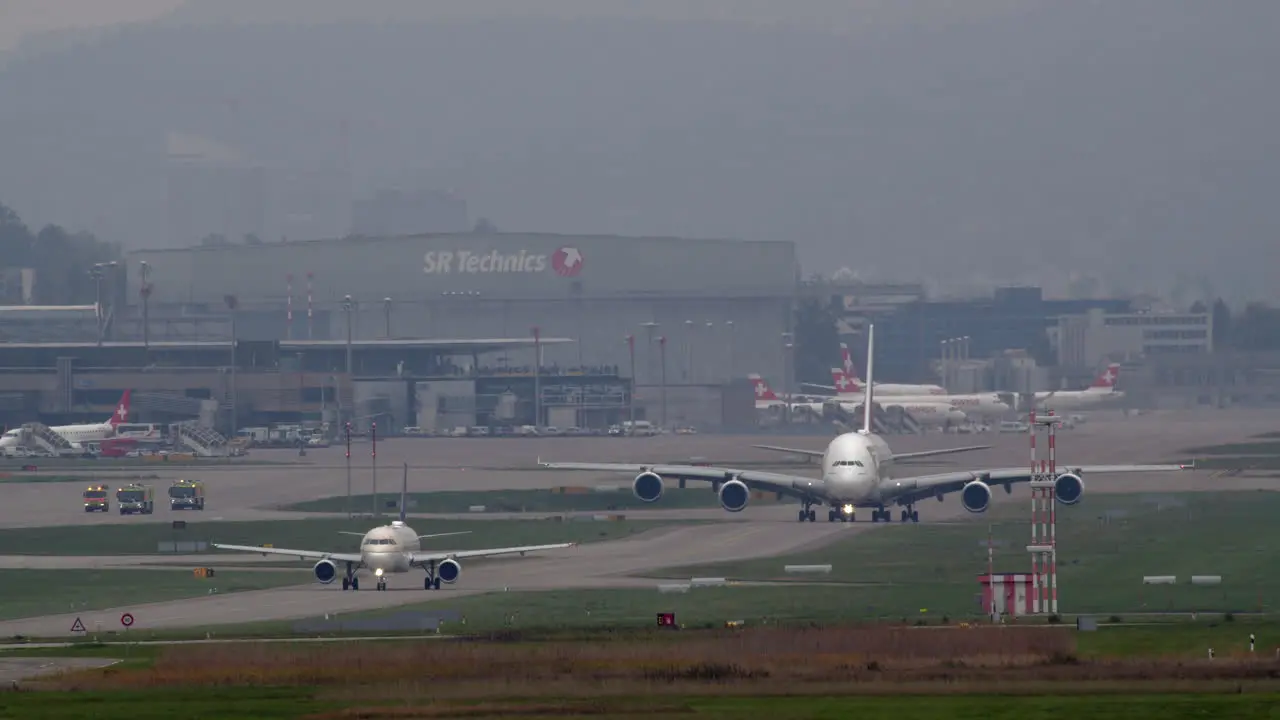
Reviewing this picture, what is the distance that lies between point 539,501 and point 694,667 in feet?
189

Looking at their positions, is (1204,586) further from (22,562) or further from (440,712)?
(22,562)

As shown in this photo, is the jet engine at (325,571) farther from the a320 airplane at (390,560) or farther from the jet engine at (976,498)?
the jet engine at (976,498)

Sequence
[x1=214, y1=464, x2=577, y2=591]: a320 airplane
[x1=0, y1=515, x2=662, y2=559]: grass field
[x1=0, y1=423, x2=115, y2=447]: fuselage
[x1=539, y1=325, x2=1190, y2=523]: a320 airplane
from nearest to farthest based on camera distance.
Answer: [x1=214, y1=464, x2=577, y2=591]: a320 airplane
[x1=0, y1=515, x2=662, y2=559]: grass field
[x1=539, y1=325, x2=1190, y2=523]: a320 airplane
[x1=0, y1=423, x2=115, y2=447]: fuselage

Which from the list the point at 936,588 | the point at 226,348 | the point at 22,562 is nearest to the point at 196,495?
the point at 22,562

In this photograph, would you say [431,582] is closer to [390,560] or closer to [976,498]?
[390,560]

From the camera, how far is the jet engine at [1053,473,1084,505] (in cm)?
8094

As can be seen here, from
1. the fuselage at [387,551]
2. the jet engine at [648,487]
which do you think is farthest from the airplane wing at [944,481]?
the fuselage at [387,551]

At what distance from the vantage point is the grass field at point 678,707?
37250 millimetres

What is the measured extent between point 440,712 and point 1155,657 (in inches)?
627

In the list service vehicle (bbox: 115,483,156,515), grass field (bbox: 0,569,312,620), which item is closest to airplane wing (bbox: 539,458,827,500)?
grass field (bbox: 0,569,312,620)

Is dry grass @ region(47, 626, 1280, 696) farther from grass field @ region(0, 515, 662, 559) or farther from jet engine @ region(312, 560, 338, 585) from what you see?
grass field @ region(0, 515, 662, 559)

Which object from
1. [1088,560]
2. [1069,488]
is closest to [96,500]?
[1069,488]

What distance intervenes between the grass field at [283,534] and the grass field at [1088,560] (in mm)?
11955

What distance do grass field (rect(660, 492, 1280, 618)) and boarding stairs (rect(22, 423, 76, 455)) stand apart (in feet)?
284
